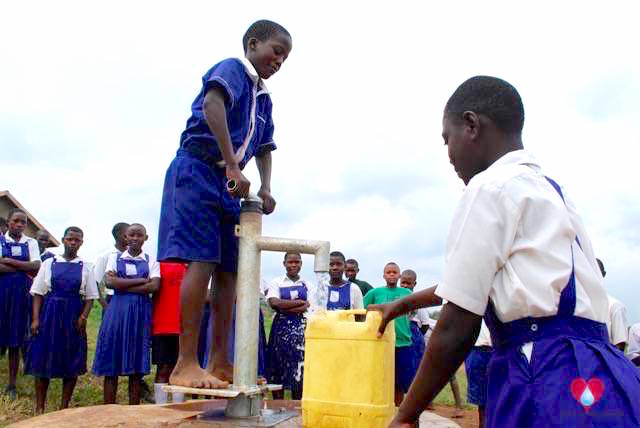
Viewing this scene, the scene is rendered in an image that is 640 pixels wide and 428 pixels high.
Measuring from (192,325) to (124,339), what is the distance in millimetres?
3182

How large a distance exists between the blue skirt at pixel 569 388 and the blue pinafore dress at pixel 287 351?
4.80 metres

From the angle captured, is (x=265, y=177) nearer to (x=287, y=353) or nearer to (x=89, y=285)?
(x=287, y=353)

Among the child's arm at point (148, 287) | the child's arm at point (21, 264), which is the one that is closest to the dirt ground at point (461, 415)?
the child's arm at point (148, 287)

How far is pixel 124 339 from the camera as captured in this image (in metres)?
5.89

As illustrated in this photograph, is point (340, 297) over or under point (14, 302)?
over

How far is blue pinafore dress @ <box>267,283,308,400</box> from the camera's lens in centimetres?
632

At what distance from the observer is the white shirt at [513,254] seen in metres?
1.57

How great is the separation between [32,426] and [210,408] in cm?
92

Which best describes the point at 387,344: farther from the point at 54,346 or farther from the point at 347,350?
the point at 54,346

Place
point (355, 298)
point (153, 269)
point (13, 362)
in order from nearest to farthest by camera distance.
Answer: point (153, 269) < point (13, 362) < point (355, 298)

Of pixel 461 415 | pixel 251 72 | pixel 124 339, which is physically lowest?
pixel 461 415

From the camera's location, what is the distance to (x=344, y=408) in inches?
103

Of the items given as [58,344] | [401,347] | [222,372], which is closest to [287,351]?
[401,347]

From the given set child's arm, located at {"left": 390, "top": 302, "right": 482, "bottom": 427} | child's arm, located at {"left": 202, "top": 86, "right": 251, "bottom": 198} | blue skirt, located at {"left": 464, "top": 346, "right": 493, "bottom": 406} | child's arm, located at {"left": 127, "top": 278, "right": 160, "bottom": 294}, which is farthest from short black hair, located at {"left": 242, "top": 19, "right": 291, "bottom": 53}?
blue skirt, located at {"left": 464, "top": 346, "right": 493, "bottom": 406}
